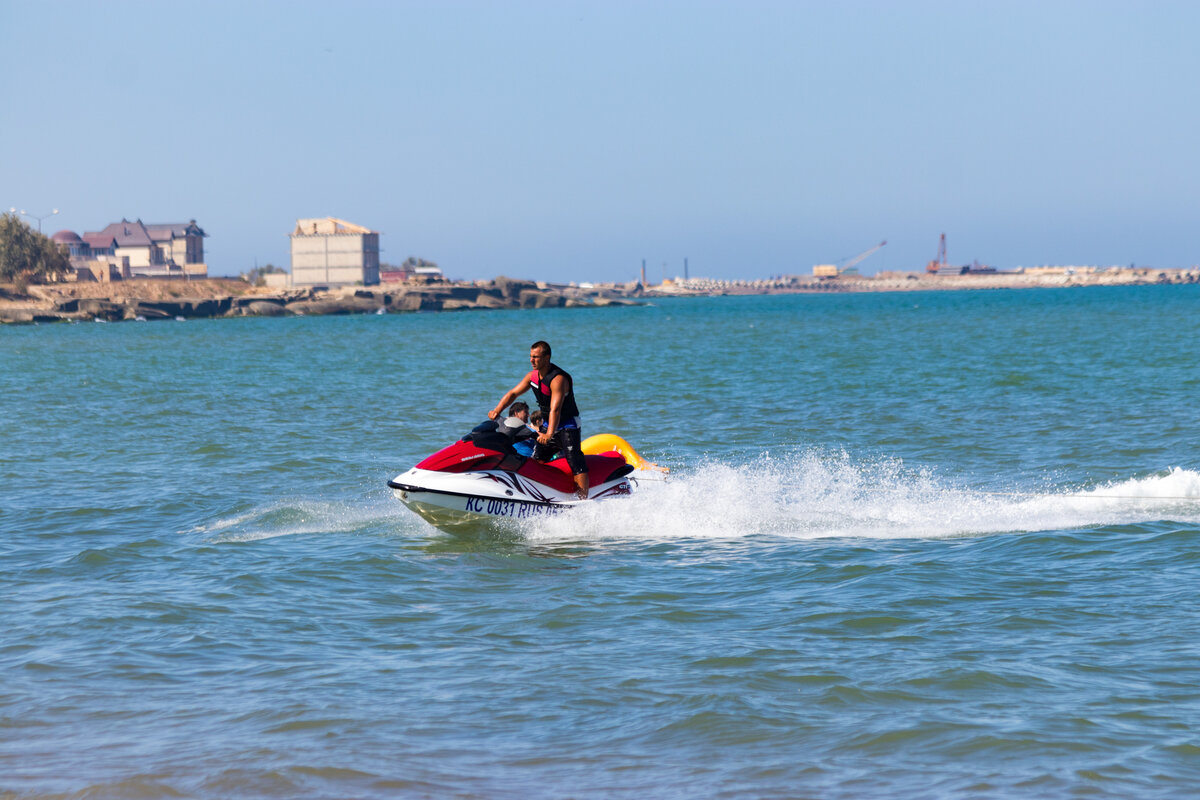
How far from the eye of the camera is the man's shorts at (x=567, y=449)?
1225 centimetres

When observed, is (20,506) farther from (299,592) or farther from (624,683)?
(624,683)

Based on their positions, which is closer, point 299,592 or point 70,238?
point 299,592

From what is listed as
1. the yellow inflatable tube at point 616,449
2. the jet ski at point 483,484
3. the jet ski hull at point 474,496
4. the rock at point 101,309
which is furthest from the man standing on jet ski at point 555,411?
the rock at point 101,309

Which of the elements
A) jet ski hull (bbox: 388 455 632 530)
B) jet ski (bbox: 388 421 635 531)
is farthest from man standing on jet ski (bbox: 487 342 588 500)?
jet ski hull (bbox: 388 455 632 530)

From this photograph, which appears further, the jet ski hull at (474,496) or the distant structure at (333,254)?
the distant structure at (333,254)

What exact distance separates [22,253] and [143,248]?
33.6 m

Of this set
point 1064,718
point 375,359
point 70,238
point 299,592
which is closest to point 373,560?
point 299,592

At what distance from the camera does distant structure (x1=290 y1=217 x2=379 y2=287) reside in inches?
6442

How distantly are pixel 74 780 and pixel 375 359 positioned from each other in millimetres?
45928

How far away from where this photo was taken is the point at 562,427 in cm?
1223

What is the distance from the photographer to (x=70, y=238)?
17075 centimetres

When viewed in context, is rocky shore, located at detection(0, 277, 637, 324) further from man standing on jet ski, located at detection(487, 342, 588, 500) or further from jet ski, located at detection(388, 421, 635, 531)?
man standing on jet ski, located at detection(487, 342, 588, 500)

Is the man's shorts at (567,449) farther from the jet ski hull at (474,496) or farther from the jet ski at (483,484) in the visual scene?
the jet ski hull at (474,496)

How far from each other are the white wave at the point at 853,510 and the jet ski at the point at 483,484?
303 mm
